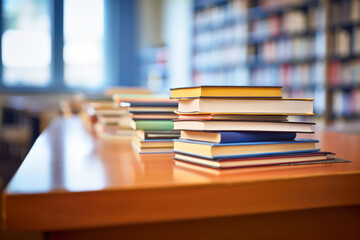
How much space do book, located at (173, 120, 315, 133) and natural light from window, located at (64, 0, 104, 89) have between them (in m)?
6.93

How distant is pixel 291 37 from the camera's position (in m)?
4.70

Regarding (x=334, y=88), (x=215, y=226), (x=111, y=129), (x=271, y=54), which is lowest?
(x=215, y=226)

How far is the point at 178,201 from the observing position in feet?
1.56

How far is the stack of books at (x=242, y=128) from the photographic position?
573mm

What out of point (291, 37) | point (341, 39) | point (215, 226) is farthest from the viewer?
point (291, 37)

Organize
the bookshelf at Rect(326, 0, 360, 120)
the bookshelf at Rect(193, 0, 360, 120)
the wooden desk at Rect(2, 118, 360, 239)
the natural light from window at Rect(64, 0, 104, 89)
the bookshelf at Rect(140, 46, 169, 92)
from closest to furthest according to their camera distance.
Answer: the wooden desk at Rect(2, 118, 360, 239) → the bookshelf at Rect(326, 0, 360, 120) → the bookshelf at Rect(193, 0, 360, 120) → the natural light from window at Rect(64, 0, 104, 89) → the bookshelf at Rect(140, 46, 169, 92)

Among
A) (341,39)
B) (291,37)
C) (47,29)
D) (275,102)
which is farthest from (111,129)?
(47,29)

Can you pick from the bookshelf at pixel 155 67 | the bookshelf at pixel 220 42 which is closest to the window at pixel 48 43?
the bookshelf at pixel 155 67

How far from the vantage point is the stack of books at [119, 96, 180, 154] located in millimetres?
767

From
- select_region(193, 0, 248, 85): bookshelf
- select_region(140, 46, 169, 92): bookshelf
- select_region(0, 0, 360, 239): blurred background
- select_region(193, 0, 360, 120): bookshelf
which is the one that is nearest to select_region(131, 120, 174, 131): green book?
select_region(0, 0, 360, 239): blurred background

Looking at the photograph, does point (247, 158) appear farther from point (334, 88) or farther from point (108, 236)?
A: point (334, 88)

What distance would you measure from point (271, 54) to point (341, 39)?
100cm

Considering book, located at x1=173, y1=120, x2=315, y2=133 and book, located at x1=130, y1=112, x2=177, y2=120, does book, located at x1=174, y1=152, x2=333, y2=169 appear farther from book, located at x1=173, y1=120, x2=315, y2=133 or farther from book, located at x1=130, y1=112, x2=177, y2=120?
book, located at x1=130, y1=112, x2=177, y2=120

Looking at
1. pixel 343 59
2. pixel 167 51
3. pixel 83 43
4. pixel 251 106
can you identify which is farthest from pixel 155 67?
pixel 251 106
